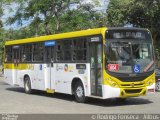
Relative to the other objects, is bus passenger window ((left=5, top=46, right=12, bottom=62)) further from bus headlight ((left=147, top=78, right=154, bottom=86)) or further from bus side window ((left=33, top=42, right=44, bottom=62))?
bus headlight ((left=147, top=78, right=154, bottom=86))

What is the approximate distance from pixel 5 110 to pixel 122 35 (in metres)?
4.91

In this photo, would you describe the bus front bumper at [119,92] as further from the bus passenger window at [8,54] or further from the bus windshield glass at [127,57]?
the bus passenger window at [8,54]

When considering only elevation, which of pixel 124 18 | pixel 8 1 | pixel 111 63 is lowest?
pixel 111 63

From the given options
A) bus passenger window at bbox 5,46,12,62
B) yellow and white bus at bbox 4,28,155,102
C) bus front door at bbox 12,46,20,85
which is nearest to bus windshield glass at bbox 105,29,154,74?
yellow and white bus at bbox 4,28,155,102

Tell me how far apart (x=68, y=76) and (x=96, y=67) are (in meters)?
2.28

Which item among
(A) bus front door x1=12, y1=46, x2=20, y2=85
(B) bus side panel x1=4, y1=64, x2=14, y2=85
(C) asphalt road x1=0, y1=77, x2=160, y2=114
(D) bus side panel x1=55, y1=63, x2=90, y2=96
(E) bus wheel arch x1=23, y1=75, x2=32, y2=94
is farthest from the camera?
(B) bus side panel x1=4, y1=64, x2=14, y2=85

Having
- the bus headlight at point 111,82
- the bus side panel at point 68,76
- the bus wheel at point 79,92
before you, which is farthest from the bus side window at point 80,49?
the bus headlight at point 111,82

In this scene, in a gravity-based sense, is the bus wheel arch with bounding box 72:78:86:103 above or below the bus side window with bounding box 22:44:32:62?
below

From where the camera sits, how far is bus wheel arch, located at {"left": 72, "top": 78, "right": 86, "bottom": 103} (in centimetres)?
1673

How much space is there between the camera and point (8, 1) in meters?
47.3

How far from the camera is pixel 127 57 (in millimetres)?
15562

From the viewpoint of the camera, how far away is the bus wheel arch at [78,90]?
16.7 m

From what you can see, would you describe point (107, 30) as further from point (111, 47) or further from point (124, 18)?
point (124, 18)

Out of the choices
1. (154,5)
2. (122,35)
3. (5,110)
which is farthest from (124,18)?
(5,110)
